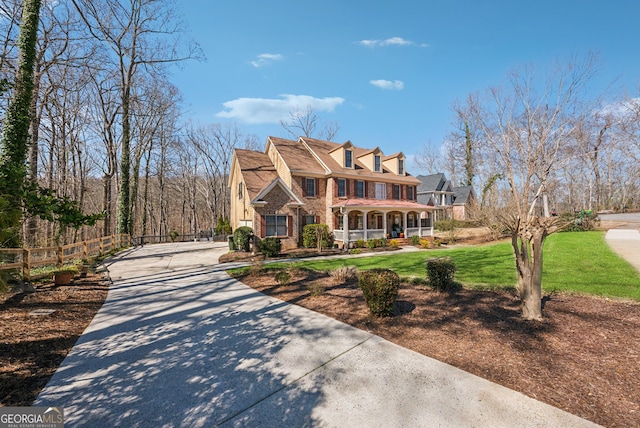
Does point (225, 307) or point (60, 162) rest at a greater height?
point (60, 162)

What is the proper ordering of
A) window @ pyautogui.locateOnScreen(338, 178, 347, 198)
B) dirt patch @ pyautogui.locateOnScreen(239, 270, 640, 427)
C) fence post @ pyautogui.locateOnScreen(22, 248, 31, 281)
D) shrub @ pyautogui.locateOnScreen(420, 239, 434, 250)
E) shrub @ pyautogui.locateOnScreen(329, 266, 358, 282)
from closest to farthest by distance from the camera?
dirt patch @ pyautogui.locateOnScreen(239, 270, 640, 427) → fence post @ pyautogui.locateOnScreen(22, 248, 31, 281) → shrub @ pyautogui.locateOnScreen(329, 266, 358, 282) → shrub @ pyautogui.locateOnScreen(420, 239, 434, 250) → window @ pyautogui.locateOnScreen(338, 178, 347, 198)

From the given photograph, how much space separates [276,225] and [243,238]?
2.38 metres

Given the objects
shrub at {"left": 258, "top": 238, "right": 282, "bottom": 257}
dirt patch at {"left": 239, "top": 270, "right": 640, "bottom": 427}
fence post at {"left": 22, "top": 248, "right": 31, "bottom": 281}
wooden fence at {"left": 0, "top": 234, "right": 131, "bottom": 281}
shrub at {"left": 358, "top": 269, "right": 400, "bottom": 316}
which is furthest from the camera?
shrub at {"left": 258, "top": 238, "right": 282, "bottom": 257}

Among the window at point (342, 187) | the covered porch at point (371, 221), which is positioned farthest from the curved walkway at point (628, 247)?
the window at point (342, 187)

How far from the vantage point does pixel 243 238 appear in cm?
1675


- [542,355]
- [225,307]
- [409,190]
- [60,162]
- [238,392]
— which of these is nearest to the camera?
[238,392]

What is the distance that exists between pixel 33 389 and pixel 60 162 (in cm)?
2725

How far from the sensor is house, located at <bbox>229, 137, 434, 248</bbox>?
18078 millimetres

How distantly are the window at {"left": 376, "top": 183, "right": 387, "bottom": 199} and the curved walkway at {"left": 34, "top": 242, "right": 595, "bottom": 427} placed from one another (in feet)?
61.0

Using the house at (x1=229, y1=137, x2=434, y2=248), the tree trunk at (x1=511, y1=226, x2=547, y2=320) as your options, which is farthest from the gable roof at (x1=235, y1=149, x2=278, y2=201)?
the tree trunk at (x1=511, y1=226, x2=547, y2=320)

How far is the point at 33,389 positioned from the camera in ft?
11.2

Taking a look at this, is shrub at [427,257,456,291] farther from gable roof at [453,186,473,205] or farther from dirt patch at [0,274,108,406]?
gable roof at [453,186,473,205]

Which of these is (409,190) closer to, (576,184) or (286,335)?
(286,335)

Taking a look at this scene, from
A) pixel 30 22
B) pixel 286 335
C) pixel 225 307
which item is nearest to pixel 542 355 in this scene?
pixel 286 335
